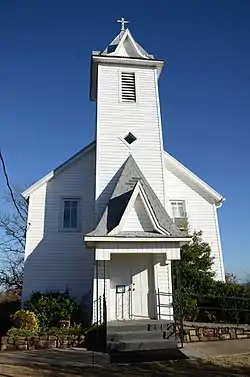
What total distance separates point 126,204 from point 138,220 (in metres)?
0.78

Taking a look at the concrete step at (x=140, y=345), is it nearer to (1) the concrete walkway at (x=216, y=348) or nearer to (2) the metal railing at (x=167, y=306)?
(1) the concrete walkway at (x=216, y=348)

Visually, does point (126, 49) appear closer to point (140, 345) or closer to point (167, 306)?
point (167, 306)

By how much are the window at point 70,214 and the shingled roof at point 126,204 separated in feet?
8.78

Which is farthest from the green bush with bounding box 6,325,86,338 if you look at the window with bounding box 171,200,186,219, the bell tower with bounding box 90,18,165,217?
the window with bounding box 171,200,186,219

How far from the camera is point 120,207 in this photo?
13078 millimetres

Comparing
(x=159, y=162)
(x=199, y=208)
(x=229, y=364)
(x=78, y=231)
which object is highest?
(x=159, y=162)

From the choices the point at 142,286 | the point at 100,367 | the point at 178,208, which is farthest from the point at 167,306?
the point at 178,208

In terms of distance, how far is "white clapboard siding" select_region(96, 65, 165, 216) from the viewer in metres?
14.9

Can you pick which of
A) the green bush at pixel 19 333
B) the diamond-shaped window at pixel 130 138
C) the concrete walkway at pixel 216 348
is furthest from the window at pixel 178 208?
the green bush at pixel 19 333

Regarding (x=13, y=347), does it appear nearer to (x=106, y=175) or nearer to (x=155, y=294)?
(x=155, y=294)

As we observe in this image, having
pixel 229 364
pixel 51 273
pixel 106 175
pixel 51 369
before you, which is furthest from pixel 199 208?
pixel 51 369

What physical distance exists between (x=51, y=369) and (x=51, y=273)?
23.8ft

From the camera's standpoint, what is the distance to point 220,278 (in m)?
15.8

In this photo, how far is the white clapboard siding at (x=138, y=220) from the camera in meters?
12.4
